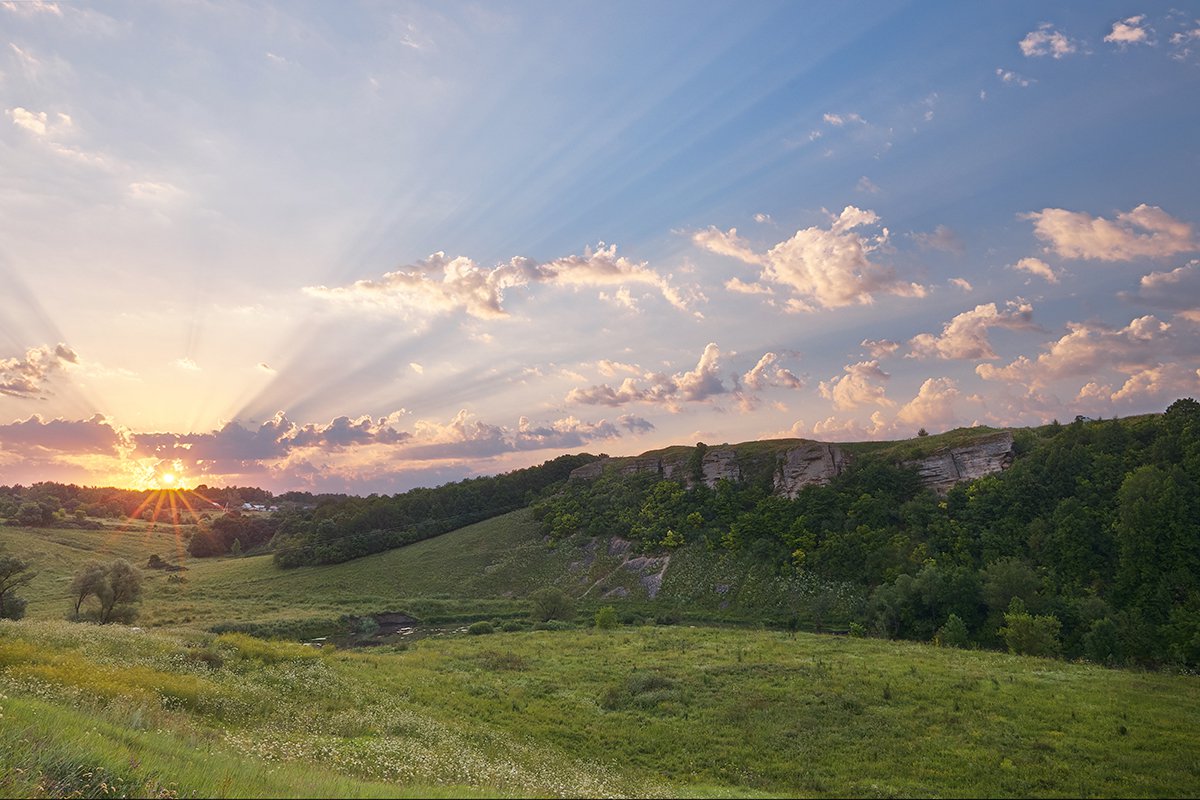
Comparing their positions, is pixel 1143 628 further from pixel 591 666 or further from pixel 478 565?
pixel 478 565

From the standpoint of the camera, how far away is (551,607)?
2709 inches

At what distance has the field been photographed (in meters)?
10.9

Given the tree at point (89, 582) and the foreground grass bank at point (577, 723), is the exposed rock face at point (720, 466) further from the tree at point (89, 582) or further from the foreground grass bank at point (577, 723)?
the tree at point (89, 582)

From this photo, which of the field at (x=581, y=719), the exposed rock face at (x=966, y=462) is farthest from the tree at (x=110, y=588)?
the exposed rock face at (x=966, y=462)

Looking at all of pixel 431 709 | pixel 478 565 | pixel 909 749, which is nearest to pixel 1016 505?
pixel 909 749

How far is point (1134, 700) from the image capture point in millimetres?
25000

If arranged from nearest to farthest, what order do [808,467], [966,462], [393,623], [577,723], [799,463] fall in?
1. [577,723]
2. [393,623]
3. [966,462]
4. [808,467]
5. [799,463]

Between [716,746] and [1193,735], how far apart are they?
52.1 ft

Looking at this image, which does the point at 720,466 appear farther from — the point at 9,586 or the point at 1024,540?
the point at 9,586

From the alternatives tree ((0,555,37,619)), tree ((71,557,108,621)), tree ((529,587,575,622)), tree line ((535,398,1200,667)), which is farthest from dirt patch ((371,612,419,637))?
tree line ((535,398,1200,667))

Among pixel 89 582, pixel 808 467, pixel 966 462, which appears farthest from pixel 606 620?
pixel 966 462

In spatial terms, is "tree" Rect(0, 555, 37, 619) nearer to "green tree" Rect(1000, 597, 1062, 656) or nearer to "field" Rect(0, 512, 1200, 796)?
"field" Rect(0, 512, 1200, 796)

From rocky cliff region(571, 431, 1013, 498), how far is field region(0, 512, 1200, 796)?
48.3m

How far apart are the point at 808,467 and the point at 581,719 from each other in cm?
8061
